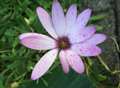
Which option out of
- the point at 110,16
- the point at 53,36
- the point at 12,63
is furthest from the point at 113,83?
the point at 53,36

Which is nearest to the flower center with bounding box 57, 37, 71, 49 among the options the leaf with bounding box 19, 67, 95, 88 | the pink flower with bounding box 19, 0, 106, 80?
the pink flower with bounding box 19, 0, 106, 80

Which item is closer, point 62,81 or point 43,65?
point 43,65

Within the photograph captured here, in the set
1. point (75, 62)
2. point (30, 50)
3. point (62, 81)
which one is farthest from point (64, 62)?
point (30, 50)

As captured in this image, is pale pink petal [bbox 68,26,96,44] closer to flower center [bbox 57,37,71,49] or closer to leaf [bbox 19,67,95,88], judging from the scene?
flower center [bbox 57,37,71,49]

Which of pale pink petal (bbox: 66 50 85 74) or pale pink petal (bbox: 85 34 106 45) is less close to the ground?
pale pink petal (bbox: 85 34 106 45)

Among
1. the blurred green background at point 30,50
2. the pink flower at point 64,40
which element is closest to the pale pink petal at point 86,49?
the pink flower at point 64,40

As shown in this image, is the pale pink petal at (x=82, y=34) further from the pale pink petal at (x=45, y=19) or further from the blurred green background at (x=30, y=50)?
the blurred green background at (x=30, y=50)

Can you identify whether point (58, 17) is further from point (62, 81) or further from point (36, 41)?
point (62, 81)
